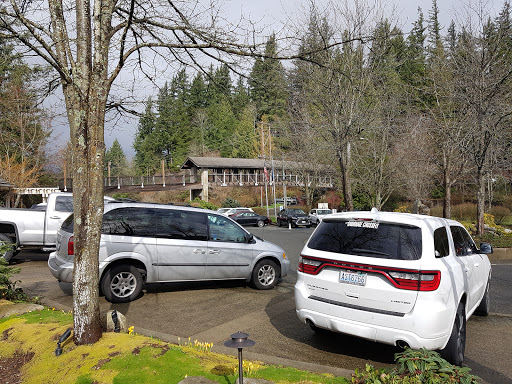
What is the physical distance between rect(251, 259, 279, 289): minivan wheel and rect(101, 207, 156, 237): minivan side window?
2354 mm

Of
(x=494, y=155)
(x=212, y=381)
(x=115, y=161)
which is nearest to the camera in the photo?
(x=212, y=381)

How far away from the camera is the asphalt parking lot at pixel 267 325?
198 inches

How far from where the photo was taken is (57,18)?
4.91 m

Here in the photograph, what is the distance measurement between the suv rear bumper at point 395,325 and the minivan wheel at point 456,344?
0.24m

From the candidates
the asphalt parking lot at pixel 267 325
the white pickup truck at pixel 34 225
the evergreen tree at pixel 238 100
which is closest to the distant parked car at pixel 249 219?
the white pickup truck at pixel 34 225

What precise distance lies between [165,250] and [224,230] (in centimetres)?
134

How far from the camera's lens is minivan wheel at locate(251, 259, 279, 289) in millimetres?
8977

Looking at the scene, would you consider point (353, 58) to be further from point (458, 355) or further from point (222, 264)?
point (458, 355)

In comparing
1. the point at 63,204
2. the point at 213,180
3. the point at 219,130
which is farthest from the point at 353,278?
the point at 219,130

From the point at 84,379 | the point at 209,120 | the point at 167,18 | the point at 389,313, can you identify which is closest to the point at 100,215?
the point at 84,379

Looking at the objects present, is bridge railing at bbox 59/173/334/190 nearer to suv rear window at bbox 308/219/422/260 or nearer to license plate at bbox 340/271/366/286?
suv rear window at bbox 308/219/422/260

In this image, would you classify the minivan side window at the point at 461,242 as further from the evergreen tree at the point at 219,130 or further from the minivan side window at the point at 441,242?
the evergreen tree at the point at 219,130

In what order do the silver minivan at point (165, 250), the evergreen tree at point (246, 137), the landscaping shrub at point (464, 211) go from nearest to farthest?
the silver minivan at point (165, 250) < the landscaping shrub at point (464, 211) < the evergreen tree at point (246, 137)

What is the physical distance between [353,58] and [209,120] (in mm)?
59502
